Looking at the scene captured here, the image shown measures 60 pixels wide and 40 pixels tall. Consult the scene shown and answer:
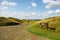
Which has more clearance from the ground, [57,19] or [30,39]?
[57,19]

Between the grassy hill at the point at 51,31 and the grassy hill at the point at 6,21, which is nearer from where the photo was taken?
the grassy hill at the point at 51,31

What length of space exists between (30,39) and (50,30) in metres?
6.37

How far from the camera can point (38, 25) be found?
32.3m

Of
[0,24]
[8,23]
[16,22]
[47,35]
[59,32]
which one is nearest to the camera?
[47,35]

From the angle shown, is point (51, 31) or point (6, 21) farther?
point (6, 21)

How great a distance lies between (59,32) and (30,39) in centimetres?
591

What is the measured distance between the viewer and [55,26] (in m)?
28.8

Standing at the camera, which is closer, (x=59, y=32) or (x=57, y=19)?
(x=59, y=32)

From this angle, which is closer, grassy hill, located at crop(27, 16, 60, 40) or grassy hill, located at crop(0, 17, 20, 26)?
grassy hill, located at crop(27, 16, 60, 40)

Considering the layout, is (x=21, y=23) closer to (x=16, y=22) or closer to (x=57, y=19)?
(x=16, y=22)

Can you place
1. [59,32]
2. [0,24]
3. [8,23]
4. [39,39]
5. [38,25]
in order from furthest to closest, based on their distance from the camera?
[8,23], [0,24], [38,25], [59,32], [39,39]

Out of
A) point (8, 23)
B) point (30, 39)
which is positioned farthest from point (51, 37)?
point (8, 23)

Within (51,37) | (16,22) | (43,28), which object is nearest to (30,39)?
(51,37)

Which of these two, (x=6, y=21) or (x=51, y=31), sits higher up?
(x=6, y=21)
